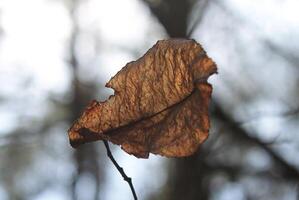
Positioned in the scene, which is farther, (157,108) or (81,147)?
(81,147)

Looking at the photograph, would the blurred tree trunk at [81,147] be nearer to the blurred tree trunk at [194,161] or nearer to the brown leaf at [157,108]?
the blurred tree trunk at [194,161]

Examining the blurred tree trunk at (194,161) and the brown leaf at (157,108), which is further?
the blurred tree trunk at (194,161)

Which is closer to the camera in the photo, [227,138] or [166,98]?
[166,98]

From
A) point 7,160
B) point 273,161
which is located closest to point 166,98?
point 273,161

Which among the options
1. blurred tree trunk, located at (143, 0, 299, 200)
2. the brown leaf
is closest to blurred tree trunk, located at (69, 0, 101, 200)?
blurred tree trunk, located at (143, 0, 299, 200)

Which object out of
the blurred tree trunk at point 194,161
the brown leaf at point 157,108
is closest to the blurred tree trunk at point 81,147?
the blurred tree trunk at point 194,161

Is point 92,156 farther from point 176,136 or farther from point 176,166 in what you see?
point 176,136

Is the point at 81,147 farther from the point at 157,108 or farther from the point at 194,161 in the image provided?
the point at 157,108

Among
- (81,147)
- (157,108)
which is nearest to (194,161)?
(81,147)

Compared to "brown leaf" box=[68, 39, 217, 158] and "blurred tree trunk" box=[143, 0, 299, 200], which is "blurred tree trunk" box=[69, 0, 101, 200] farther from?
"brown leaf" box=[68, 39, 217, 158]
